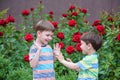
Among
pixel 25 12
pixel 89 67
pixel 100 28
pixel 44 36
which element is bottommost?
pixel 89 67

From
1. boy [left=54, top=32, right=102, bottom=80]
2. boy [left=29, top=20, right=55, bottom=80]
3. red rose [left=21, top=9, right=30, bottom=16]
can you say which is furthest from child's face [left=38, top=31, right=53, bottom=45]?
red rose [left=21, top=9, right=30, bottom=16]

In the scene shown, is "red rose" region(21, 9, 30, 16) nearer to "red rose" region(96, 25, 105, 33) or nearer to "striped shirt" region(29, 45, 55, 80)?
"red rose" region(96, 25, 105, 33)

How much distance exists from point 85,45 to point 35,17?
2912 millimetres

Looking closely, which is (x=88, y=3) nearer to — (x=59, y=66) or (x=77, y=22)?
(x=77, y=22)

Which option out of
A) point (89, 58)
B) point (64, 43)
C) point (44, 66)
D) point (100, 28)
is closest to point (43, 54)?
point (44, 66)

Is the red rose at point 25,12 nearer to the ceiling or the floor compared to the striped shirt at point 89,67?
nearer to the ceiling

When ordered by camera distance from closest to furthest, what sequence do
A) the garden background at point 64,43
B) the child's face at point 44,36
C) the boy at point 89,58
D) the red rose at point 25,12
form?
the boy at point 89,58, the child's face at point 44,36, the garden background at point 64,43, the red rose at point 25,12

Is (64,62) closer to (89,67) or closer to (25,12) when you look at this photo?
(89,67)

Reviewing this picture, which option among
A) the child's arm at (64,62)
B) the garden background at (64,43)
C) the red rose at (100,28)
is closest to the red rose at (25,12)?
the garden background at (64,43)

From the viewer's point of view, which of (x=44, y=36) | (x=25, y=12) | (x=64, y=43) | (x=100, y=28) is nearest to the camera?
(x=44, y=36)

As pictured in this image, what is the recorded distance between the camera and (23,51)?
611cm

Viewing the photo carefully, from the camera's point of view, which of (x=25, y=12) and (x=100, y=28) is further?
(x=25, y=12)

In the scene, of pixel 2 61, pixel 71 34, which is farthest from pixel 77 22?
pixel 2 61

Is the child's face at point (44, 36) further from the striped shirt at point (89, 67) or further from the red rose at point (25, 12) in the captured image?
the red rose at point (25, 12)
